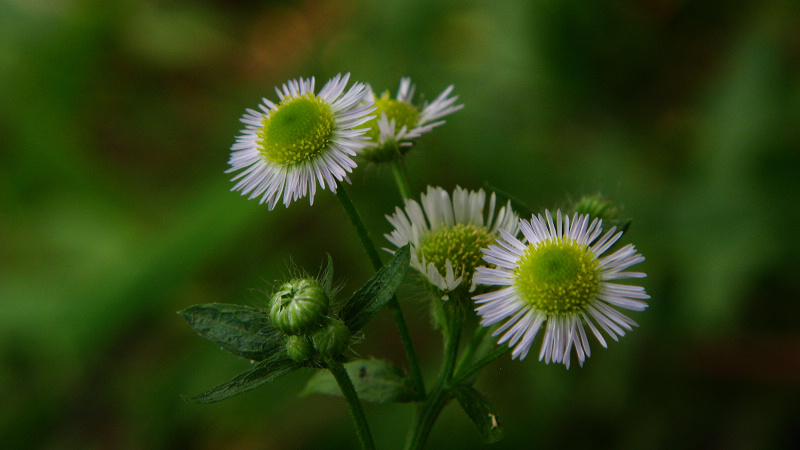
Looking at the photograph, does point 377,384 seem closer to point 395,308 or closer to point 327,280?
point 395,308

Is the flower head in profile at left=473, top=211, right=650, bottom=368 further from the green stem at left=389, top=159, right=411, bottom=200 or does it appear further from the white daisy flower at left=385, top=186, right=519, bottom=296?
the green stem at left=389, top=159, right=411, bottom=200

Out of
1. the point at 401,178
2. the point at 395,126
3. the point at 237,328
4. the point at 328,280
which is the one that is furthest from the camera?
the point at 395,126

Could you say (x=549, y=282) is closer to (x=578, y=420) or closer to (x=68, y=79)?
(x=578, y=420)

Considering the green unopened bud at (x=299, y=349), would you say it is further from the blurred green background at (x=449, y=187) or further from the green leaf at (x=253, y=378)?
the blurred green background at (x=449, y=187)

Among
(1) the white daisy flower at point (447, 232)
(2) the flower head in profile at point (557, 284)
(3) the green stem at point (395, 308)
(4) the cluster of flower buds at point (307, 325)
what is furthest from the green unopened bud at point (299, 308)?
(2) the flower head in profile at point (557, 284)

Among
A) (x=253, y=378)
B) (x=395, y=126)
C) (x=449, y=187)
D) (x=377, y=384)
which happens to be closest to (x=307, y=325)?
(x=253, y=378)

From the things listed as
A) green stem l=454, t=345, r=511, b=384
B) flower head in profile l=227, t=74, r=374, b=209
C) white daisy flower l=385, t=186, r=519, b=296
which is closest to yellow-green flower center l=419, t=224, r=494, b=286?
white daisy flower l=385, t=186, r=519, b=296

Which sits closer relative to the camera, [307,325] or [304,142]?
[307,325]
